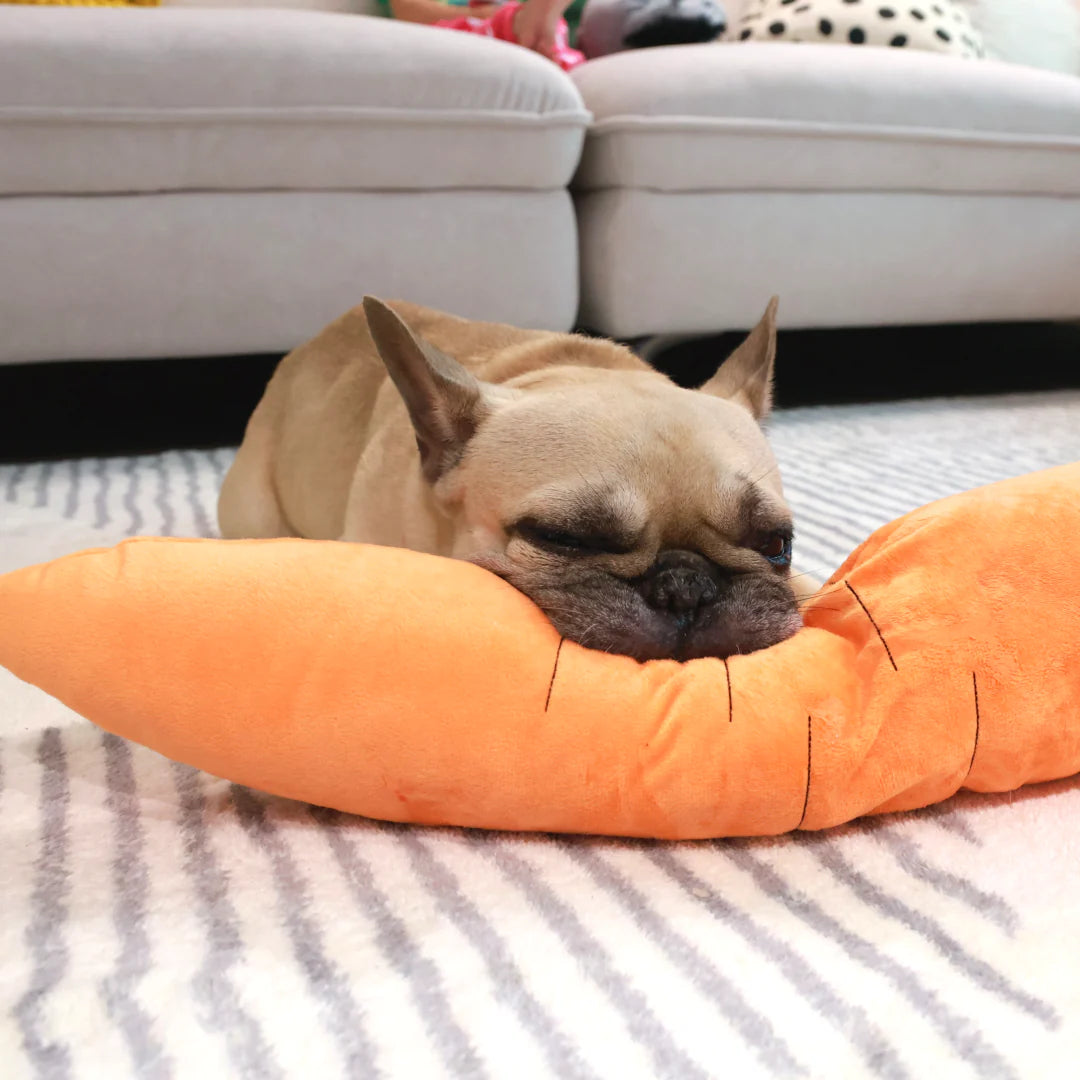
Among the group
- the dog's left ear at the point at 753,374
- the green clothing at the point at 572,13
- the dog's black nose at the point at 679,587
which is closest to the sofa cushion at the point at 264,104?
the green clothing at the point at 572,13

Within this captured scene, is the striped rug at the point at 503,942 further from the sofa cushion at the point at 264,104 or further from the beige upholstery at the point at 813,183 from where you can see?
the beige upholstery at the point at 813,183

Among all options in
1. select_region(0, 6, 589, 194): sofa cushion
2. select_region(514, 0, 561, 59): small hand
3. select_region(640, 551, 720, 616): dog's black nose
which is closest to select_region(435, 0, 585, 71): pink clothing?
select_region(514, 0, 561, 59): small hand

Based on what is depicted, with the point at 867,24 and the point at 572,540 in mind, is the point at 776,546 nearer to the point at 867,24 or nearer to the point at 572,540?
the point at 572,540

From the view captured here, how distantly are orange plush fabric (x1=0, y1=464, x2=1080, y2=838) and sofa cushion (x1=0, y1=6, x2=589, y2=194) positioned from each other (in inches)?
63.1

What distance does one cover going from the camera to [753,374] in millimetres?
1387

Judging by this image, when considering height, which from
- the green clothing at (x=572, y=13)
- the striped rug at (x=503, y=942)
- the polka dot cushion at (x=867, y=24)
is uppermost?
the polka dot cushion at (x=867, y=24)

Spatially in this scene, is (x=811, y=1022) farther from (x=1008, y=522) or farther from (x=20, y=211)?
(x=20, y=211)

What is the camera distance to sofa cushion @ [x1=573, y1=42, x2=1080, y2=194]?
244 cm

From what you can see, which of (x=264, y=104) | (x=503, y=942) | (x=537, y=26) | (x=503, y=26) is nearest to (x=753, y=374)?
(x=503, y=942)

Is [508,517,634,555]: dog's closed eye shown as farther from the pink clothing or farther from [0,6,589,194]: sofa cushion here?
the pink clothing

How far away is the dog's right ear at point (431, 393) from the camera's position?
41.9 inches

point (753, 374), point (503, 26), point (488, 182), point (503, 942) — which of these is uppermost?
point (503, 26)

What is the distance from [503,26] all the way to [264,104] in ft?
3.61

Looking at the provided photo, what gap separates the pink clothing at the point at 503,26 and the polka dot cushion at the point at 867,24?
715mm
